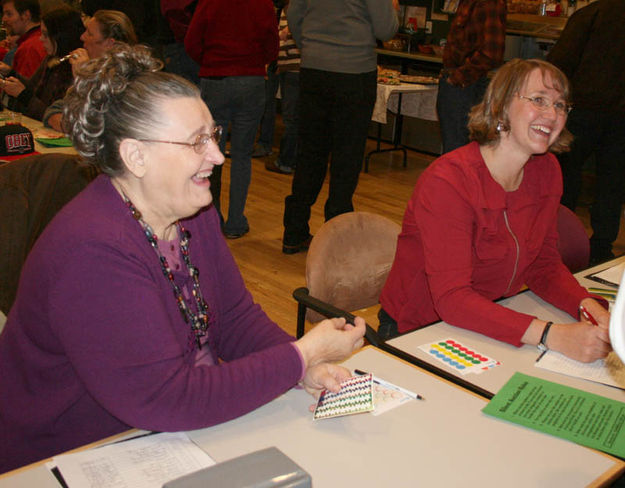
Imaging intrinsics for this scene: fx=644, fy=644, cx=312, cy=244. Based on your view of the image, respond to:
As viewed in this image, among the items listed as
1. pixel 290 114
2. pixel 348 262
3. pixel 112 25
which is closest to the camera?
pixel 348 262

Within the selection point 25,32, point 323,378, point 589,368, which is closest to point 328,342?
point 323,378

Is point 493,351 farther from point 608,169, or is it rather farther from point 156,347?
point 608,169

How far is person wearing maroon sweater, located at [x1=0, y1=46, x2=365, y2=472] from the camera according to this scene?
3.80 ft

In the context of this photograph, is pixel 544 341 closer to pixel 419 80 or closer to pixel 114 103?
pixel 114 103

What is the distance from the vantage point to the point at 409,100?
5.95 m

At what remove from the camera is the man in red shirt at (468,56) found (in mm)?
4113

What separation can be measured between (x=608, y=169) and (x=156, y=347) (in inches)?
139

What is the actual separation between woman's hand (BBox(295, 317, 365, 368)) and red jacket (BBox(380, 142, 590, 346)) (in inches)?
15.5

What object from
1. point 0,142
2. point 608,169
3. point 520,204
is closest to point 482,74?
point 608,169

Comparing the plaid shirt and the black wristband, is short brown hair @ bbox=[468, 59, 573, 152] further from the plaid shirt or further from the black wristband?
the plaid shirt

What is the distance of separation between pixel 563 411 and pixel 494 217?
680 mm

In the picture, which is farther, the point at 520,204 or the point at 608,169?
the point at 608,169

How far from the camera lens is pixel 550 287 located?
196cm

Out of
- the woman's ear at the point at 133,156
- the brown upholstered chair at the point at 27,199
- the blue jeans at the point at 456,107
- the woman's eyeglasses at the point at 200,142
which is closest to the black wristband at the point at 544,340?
the woman's eyeglasses at the point at 200,142
